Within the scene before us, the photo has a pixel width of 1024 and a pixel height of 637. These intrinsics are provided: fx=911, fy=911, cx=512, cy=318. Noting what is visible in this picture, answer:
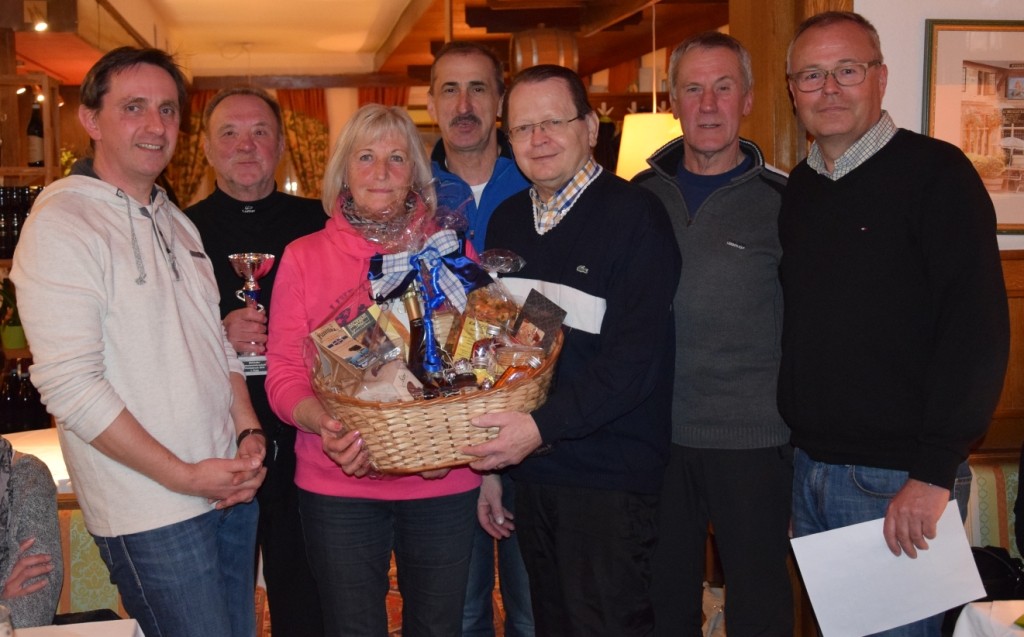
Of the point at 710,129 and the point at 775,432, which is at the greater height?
the point at 710,129

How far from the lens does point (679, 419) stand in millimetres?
2424

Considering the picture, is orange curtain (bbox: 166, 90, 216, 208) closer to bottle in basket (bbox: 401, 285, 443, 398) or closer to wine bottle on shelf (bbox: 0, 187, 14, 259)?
wine bottle on shelf (bbox: 0, 187, 14, 259)

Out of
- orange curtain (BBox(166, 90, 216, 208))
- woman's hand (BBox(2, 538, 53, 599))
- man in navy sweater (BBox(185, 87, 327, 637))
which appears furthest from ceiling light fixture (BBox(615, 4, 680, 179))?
orange curtain (BBox(166, 90, 216, 208))

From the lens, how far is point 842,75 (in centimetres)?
219

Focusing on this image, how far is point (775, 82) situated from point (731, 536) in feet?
5.17

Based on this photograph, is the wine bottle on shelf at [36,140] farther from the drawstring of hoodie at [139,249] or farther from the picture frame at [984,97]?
the picture frame at [984,97]

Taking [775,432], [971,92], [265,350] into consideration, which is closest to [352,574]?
[265,350]

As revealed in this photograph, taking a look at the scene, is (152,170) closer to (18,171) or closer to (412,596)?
(412,596)

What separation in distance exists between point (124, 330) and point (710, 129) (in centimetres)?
156

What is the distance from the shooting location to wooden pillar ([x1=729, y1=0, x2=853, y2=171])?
304cm

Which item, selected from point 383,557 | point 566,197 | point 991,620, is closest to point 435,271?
point 566,197

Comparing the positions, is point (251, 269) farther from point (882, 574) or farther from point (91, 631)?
point (882, 574)

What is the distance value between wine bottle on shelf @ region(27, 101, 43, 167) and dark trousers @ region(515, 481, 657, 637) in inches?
150

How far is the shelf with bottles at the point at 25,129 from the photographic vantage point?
4.38 m
